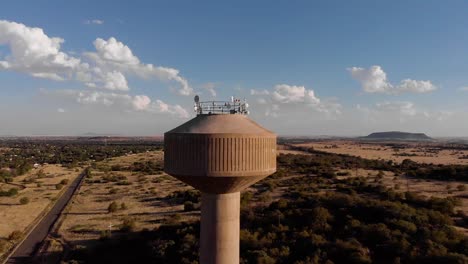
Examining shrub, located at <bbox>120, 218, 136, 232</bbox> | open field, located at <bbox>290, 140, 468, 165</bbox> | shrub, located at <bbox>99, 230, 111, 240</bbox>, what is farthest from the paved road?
open field, located at <bbox>290, 140, 468, 165</bbox>

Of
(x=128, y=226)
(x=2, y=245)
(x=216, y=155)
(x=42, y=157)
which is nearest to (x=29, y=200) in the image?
(x=2, y=245)

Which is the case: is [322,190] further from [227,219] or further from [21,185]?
[21,185]

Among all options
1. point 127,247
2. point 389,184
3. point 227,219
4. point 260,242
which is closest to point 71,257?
point 127,247

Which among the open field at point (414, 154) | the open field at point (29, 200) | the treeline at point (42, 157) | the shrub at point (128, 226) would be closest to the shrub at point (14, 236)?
the open field at point (29, 200)

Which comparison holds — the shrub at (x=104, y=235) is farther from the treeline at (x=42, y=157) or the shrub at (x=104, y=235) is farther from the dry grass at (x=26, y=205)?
the treeline at (x=42, y=157)

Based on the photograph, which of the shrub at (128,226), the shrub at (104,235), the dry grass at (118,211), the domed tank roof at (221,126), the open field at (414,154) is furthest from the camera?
the open field at (414,154)

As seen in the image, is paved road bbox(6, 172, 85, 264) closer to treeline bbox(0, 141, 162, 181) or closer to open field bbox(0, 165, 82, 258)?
open field bbox(0, 165, 82, 258)

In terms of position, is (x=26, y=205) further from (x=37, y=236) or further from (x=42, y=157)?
(x=42, y=157)
